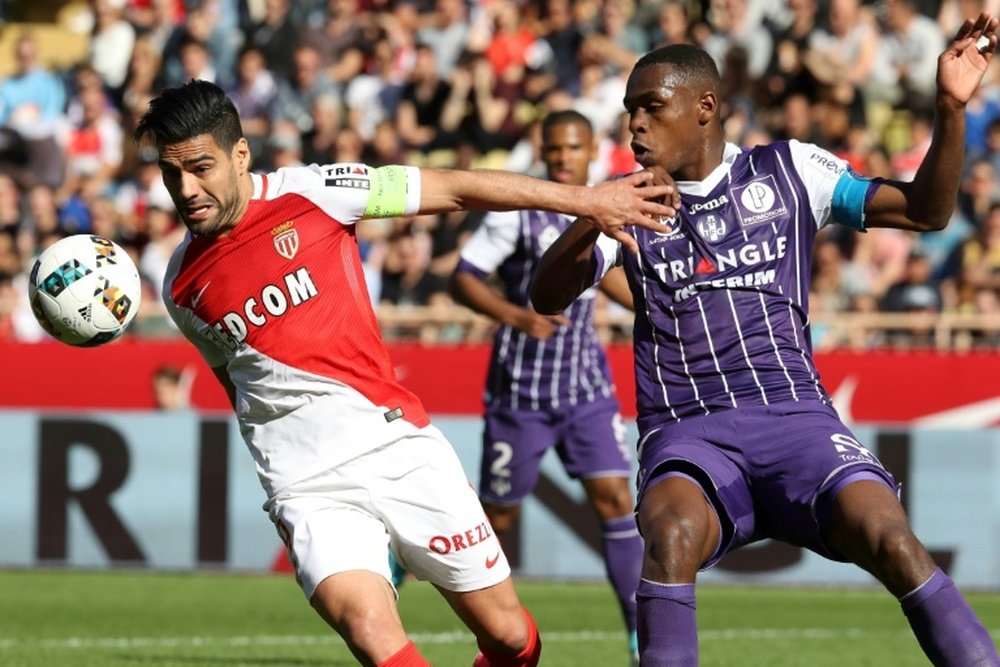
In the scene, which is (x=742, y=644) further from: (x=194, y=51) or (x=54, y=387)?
(x=194, y=51)

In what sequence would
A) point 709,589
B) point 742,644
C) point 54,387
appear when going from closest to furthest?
point 742,644
point 709,589
point 54,387

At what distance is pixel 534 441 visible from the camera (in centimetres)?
980

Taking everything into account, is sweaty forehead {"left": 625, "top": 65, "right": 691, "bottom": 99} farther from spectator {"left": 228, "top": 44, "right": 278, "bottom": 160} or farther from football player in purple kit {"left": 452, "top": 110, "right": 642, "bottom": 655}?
spectator {"left": 228, "top": 44, "right": 278, "bottom": 160}

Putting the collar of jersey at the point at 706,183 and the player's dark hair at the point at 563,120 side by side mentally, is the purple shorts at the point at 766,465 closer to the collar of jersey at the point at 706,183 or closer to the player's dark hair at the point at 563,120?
the collar of jersey at the point at 706,183

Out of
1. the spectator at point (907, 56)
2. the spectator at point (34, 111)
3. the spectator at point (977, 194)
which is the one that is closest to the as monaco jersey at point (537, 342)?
the spectator at point (977, 194)

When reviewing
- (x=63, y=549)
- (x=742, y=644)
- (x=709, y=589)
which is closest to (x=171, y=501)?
(x=63, y=549)

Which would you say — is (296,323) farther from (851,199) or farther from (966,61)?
(966,61)

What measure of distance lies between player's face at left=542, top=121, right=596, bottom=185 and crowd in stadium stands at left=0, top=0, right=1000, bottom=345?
5437mm

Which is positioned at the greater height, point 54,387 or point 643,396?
point 643,396

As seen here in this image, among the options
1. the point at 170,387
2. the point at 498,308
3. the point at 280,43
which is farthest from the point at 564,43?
the point at 498,308

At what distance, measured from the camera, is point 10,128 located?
62.1 feet

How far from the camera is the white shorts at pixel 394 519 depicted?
5.92 metres

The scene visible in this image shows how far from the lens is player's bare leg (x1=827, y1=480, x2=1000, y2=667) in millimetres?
5445

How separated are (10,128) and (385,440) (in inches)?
547
